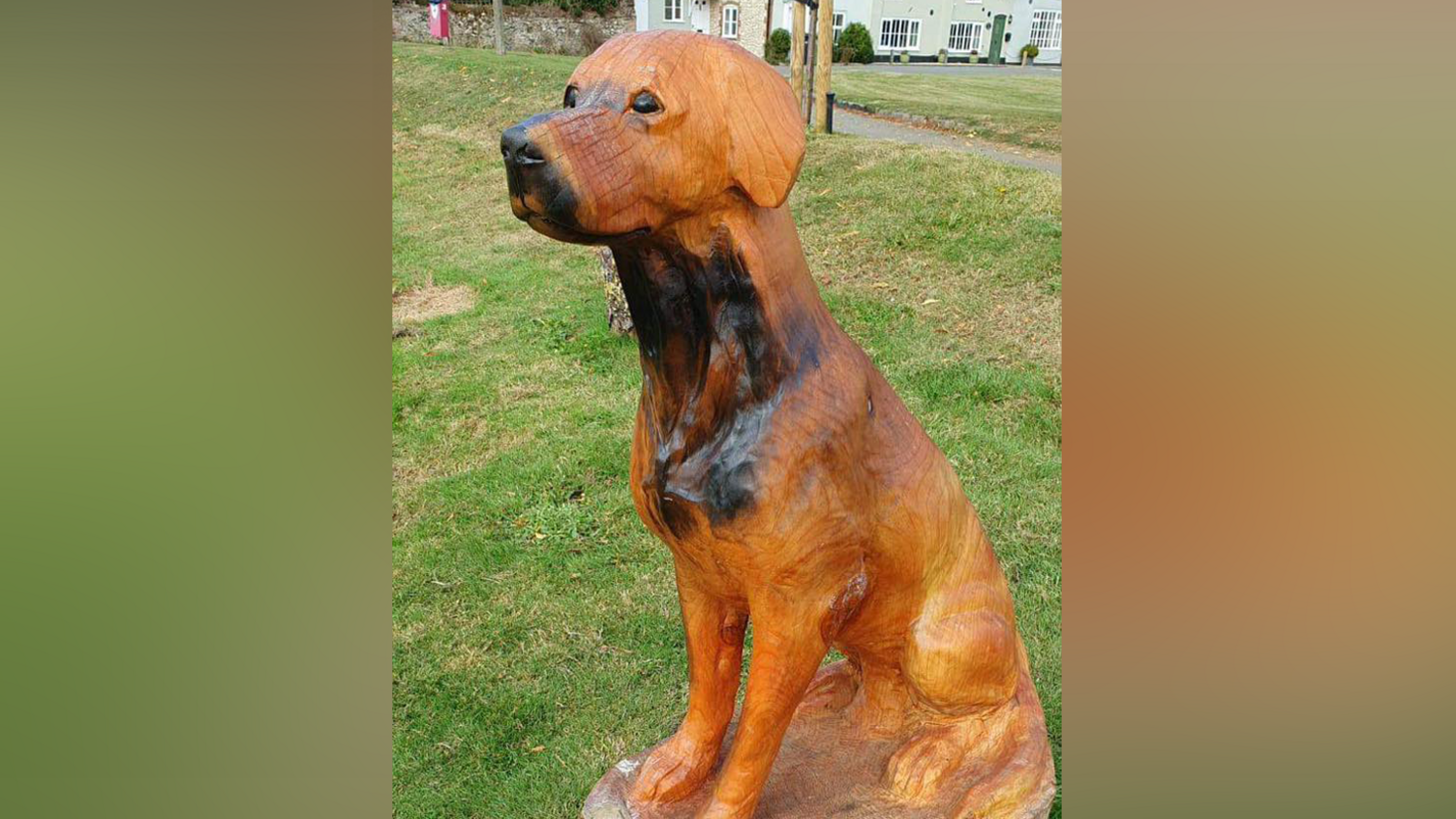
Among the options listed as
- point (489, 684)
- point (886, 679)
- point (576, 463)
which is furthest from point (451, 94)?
point (886, 679)

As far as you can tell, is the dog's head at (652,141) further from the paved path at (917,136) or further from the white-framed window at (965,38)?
the white-framed window at (965,38)

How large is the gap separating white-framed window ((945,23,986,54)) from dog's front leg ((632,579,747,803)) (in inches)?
1278

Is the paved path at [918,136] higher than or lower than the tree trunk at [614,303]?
higher

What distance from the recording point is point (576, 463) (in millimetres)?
5285

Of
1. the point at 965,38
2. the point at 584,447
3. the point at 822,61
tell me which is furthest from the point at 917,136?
the point at 965,38

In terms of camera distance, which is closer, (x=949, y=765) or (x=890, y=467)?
(x=890, y=467)

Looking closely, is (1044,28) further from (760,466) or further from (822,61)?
(760,466)

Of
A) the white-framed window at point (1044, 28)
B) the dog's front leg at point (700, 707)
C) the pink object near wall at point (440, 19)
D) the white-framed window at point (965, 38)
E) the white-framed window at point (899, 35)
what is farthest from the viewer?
the white-framed window at point (1044, 28)

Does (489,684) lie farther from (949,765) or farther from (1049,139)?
(1049,139)

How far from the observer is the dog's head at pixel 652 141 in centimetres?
144

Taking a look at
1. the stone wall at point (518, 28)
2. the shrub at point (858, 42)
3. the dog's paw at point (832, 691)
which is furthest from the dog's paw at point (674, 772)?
the shrub at point (858, 42)

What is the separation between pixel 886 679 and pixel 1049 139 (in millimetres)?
10227

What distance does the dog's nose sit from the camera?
1.42 m

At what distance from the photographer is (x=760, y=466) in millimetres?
1718
